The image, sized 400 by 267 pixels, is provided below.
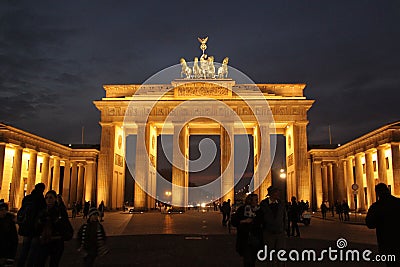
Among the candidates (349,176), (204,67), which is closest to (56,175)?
(204,67)

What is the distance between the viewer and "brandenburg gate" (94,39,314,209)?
51031 mm

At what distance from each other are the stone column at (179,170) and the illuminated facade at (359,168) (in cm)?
1832

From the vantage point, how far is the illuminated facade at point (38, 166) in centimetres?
4062

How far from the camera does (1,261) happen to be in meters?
6.52

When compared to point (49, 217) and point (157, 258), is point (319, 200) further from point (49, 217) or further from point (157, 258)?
point (49, 217)

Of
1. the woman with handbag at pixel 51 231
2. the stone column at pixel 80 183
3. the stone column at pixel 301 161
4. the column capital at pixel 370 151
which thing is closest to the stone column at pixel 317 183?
the stone column at pixel 301 161

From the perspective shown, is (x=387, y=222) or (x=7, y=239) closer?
(x=387, y=222)

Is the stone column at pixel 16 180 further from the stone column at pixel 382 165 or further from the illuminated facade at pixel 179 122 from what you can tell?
the stone column at pixel 382 165

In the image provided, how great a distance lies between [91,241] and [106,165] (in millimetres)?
45151

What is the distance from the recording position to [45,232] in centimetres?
766

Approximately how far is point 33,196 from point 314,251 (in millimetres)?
9964

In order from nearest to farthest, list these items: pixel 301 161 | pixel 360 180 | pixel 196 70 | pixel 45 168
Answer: pixel 360 180, pixel 45 168, pixel 301 161, pixel 196 70

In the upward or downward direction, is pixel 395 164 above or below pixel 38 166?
below

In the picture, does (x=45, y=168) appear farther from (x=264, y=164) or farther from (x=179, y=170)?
(x=264, y=164)
